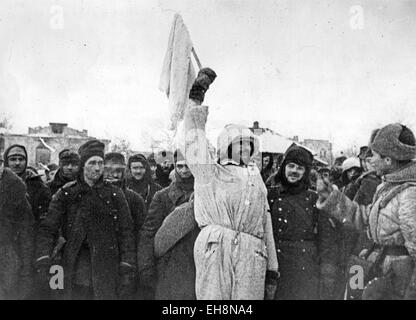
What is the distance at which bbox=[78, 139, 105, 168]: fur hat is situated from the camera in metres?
3.55

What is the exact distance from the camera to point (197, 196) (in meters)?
3.16

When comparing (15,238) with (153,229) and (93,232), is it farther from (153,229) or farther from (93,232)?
(153,229)

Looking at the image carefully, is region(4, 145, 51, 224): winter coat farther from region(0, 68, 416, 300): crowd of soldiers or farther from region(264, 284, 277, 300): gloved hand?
region(264, 284, 277, 300): gloved hand

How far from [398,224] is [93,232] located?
2213 millimetres

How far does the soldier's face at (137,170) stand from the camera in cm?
404

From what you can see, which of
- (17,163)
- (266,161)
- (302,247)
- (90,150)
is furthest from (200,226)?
(17,163)

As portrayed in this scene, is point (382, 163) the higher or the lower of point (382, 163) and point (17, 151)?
the lower

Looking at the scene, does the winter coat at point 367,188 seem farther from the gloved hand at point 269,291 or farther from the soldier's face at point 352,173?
the gloved hand at point 269,291

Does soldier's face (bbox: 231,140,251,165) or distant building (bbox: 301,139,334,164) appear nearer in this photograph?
soldier's face (bbox: 231,140,251,165)

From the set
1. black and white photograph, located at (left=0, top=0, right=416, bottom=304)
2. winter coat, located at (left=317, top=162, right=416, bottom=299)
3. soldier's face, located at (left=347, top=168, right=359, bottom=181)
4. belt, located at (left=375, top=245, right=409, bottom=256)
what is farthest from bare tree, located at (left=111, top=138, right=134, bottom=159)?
belt, located at (left=375, top=245, right=409, bottom=256)

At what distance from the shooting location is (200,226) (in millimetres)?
3178

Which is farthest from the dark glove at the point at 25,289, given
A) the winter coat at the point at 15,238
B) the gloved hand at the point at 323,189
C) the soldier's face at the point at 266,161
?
the gloved hand at the point at 323,189

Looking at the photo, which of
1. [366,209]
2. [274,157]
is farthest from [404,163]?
[274,157]
